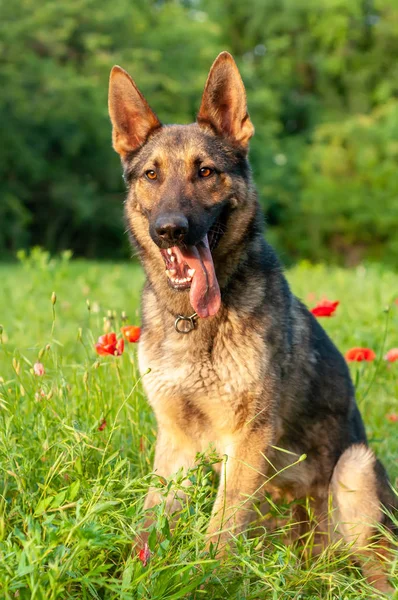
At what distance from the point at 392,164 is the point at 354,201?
7.22ft

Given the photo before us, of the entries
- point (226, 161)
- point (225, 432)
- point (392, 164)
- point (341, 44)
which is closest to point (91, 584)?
point (225, 432)

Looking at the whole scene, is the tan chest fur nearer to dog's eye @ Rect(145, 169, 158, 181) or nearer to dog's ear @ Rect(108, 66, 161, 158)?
dog's eye @ Rect(145, 169, 158, 181)

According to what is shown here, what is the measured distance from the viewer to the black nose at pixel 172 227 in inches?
120

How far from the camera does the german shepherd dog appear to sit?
313cm

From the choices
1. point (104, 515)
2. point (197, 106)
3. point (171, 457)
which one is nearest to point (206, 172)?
point (171, 457)

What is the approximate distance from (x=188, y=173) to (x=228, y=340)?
78 cm

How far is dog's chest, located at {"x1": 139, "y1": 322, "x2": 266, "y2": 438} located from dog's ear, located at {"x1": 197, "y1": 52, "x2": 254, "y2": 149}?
3.06 feet

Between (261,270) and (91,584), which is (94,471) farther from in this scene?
(261,270)

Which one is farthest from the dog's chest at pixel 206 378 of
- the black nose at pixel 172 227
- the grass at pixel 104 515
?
the black nose at pixel 172 227

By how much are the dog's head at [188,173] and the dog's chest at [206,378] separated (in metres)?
0.18

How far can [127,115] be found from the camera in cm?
362

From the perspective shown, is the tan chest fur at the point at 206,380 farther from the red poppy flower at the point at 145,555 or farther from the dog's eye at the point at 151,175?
the red poppy flower at the point at 145,555

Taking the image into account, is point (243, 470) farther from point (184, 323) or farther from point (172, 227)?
Result: point (172, 227)

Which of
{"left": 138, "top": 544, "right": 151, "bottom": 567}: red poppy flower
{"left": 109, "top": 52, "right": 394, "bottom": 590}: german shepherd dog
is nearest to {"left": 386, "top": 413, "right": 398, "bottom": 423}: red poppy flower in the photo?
{"left": 109, "top": 52, "right": 394, "bottom": 590}: german shepherd dog
